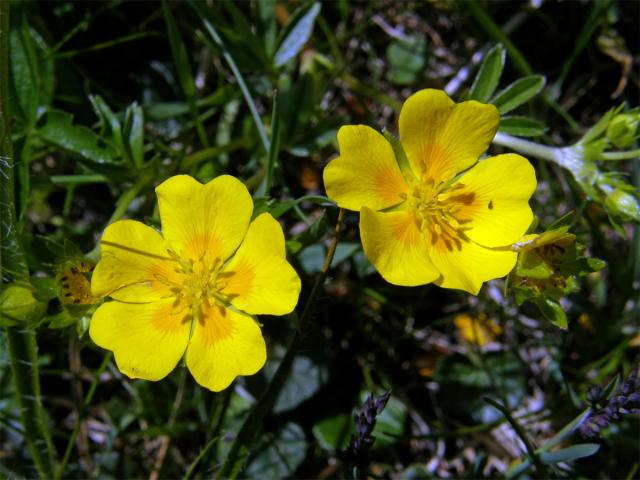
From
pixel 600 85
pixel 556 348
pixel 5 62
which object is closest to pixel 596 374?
pixel 556 348

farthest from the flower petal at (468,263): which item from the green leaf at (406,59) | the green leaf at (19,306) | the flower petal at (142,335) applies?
the green leaf at (406,59)

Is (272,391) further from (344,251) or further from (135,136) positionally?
(135,136)

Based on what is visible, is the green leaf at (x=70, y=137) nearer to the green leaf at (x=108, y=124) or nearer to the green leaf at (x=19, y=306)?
the green leaf at (x=108, y=124)

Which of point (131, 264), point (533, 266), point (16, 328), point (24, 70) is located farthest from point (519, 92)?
point (16, 328)

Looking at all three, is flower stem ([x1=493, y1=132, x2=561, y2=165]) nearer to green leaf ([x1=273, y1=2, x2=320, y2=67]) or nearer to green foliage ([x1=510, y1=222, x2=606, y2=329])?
green foliage ([x1=510, y1=222, x2=606, y2=329])

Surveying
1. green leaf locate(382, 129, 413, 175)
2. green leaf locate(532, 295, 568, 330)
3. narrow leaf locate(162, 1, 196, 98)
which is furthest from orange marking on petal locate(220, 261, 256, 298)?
narrow leaf locate(162, 1, 196, 98)
